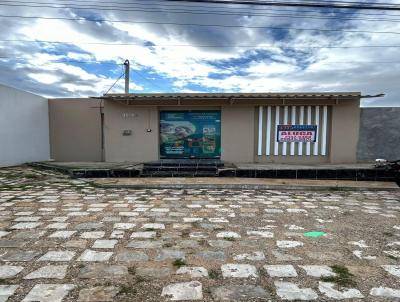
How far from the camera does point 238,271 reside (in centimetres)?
304

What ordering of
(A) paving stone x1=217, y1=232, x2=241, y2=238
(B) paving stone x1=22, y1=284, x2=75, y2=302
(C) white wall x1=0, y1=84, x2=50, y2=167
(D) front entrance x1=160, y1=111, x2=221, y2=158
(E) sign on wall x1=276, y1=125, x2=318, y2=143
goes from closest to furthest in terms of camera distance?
(B) paving stone x1=22, y1=284, x2=75, y2=302, (A) paving stone x1=217, y1=232, x2=241, y2=238, (C) white wall x1=0, y1=84, x2=50, y2=167, (E) sign on wall x1=276, y1=125, x2=318, y2=143, (D) front entrance x1=160, y1=111, x2=221, y2=158

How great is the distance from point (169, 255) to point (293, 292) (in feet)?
4.71

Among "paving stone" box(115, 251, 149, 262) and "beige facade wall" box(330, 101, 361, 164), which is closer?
"paving stone" box(115, 251, 149, 262)

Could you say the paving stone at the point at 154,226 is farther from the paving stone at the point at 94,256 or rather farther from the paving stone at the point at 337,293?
the paving stone at the point at 337,293

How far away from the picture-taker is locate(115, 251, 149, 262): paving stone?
3287 mm

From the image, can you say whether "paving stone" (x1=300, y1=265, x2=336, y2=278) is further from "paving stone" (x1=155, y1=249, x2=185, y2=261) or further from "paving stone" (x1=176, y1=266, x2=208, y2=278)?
"paving stone" (x1=155, y1=249, x2=185, y2=261)

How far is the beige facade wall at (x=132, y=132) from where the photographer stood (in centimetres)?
1169

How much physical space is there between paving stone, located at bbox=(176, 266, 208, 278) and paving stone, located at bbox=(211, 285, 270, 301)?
0.97 feet

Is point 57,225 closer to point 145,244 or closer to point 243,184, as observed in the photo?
point 145,244

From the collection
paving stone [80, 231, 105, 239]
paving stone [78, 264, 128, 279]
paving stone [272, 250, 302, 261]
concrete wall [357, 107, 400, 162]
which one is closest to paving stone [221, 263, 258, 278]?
paving stone [272, 250, 302, 261]

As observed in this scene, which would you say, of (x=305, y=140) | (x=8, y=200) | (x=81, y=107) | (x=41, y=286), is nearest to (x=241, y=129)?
(x=305, y=140)

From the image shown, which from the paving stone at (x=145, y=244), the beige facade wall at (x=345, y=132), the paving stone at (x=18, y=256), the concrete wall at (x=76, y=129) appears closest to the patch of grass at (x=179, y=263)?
the paving stone at (x=145, y=244)

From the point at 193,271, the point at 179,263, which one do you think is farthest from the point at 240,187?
the point at 193,271

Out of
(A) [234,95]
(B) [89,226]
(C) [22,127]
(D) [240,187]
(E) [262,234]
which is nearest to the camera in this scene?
(E) [262,234]
